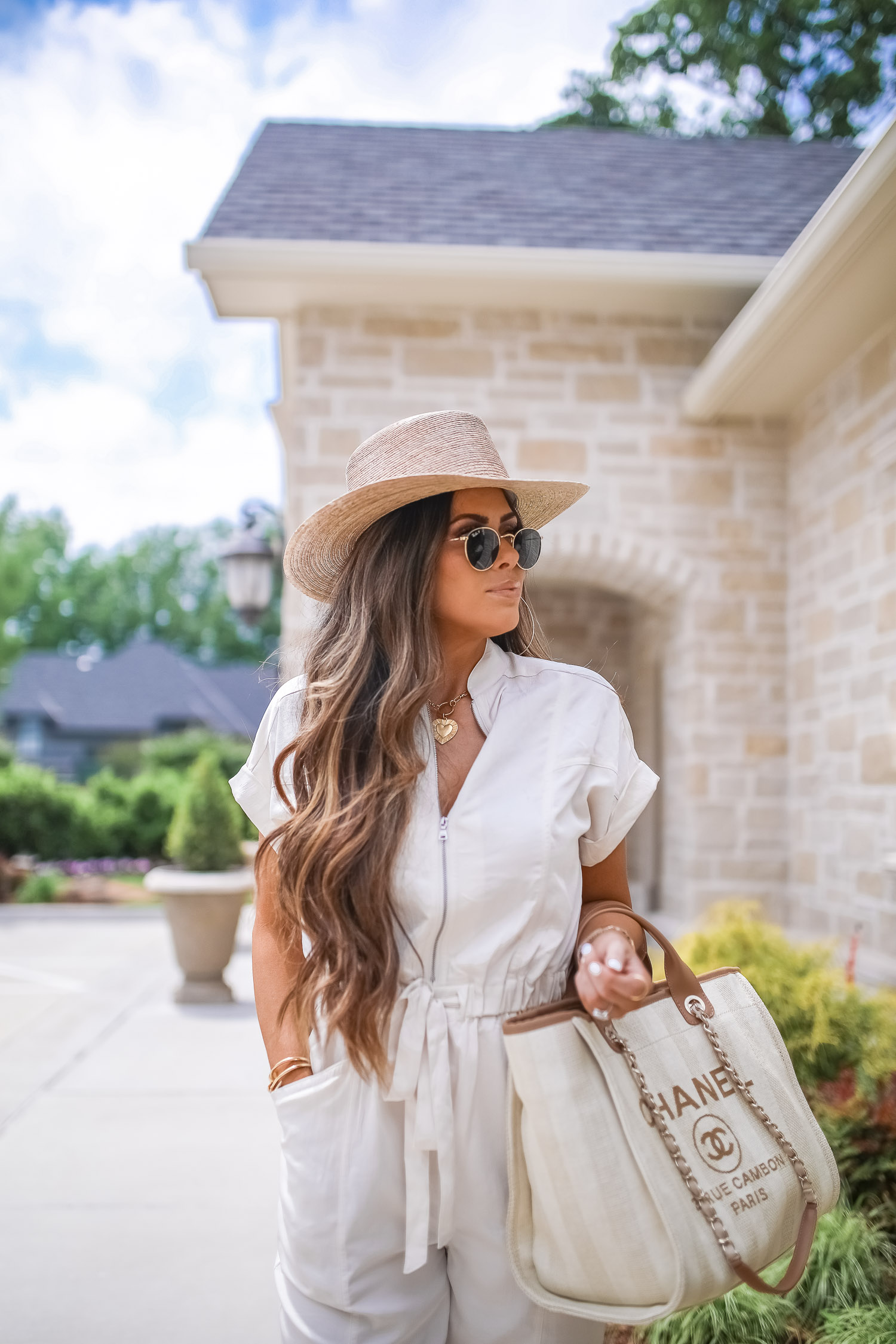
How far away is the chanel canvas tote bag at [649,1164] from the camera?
3.92ft

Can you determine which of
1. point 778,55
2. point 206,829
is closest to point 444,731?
point 206,829

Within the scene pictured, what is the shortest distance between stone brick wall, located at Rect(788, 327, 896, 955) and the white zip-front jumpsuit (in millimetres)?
3982

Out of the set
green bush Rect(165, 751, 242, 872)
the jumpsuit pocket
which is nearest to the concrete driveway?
green bush Rect(165, 751, 242, 872)

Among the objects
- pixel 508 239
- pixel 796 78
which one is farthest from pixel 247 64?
pixel 508 239

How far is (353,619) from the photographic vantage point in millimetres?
1591

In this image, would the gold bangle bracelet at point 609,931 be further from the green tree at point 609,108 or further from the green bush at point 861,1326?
the green tree at point 609,108

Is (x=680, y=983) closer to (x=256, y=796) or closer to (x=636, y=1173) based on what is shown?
(x=636, y=1173)

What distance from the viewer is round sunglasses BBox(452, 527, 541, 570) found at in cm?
153

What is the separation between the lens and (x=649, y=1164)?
3.98 feet

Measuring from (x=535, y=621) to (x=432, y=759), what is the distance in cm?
39

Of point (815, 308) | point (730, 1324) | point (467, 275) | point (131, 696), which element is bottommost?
point (730, 1324)

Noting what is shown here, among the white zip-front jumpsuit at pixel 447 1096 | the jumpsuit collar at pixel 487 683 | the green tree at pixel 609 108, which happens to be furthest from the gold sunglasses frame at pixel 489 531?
the green tree at pixel 609 108

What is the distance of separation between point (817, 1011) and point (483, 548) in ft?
7.24

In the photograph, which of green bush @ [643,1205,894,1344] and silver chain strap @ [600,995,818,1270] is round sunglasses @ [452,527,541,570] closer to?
silver chain strap @ [600,995,818,1270]
